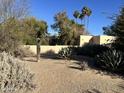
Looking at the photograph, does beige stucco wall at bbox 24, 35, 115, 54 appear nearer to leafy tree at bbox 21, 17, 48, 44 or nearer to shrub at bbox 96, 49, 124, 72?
leafy tree at bbox 21, 17, 48, 44

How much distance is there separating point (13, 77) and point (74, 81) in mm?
4293

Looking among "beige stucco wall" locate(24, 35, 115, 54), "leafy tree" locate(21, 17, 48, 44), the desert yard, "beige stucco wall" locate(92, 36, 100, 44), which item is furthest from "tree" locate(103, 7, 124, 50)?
"beige stucco wall" locate(92, 36, 100, 44)

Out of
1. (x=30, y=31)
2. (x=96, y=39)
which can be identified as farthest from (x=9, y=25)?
(x=96, y=39)

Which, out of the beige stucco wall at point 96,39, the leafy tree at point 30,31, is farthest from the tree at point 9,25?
the beige stucco wall at point 96,39

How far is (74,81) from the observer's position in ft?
45.9

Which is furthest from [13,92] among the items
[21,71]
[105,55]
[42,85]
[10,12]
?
[10,12]

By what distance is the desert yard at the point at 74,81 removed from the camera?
12594mm

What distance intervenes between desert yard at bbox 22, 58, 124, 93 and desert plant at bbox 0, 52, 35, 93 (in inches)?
29.6

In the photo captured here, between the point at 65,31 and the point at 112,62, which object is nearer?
the point at 112,62

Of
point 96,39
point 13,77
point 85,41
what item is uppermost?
point 96,39

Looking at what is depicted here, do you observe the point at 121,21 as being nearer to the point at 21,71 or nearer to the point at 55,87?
the point at 55,87

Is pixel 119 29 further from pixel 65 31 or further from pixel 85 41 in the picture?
pixel 65 31

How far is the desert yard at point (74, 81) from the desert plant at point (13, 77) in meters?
0.75

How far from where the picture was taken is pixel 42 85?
12.9 metres
